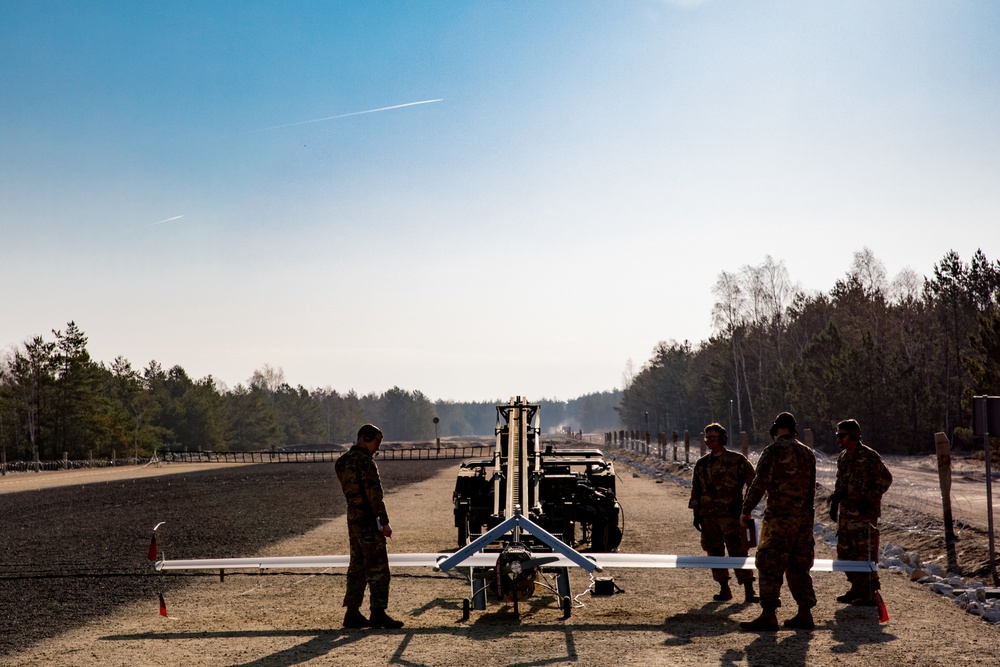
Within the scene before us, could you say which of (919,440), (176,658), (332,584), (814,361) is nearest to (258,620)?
(176,658)

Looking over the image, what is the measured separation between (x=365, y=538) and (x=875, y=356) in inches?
1712

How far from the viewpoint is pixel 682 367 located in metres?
138

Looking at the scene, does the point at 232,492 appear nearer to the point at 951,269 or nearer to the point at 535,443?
the point at 535,443

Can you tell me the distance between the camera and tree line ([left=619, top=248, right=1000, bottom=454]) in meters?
44.1

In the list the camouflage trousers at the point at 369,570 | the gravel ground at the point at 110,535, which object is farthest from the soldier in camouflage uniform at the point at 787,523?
the gravel ground at the point at 110,535

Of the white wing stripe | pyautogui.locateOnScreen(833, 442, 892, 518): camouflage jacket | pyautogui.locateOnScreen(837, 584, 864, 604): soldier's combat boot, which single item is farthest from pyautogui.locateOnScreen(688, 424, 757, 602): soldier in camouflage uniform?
pyautogui.locateOnScreen(833, 442, 892, 518): camouflage jacket

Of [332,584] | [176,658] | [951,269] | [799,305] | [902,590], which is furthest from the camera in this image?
[799,305]

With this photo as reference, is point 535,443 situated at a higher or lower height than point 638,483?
higher

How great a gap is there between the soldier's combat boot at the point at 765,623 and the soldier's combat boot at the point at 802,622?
0.21 m

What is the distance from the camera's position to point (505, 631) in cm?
930

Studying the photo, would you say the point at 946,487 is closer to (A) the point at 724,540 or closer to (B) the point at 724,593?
(A) the point at 724,540

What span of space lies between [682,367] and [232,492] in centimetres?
10989

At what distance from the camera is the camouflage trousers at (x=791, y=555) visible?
9.31m

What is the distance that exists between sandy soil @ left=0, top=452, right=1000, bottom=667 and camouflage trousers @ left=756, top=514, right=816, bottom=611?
44cm
